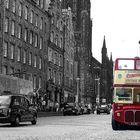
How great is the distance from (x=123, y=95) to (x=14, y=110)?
729cm

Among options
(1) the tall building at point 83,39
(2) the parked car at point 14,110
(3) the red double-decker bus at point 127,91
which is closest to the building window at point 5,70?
(2) the parked car at point 14,110

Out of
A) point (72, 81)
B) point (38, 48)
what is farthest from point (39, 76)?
point (72, 81)

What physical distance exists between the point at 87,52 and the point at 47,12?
55.4 metres

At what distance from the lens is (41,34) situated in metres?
73.2

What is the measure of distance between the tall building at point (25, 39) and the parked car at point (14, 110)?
78.1 ft

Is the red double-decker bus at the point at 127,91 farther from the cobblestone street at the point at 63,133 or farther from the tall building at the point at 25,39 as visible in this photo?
the tall building at the point at 25,39

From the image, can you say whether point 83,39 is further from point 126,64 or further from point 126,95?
point 126,95

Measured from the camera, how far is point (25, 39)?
65.7 metres

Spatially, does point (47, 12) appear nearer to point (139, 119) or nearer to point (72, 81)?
point (72, 81)

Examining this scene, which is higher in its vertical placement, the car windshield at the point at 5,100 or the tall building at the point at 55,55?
the tall building at the point at 55,55

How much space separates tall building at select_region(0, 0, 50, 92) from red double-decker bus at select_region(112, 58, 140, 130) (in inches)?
1216

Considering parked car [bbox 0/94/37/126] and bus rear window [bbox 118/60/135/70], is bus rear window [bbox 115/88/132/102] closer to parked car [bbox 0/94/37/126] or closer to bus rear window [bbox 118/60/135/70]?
bus rear window [bbox 118/60/135/70]

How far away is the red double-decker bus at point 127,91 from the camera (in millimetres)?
22219

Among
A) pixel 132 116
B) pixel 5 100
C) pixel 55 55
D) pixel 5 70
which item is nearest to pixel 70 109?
pixel 5 70
